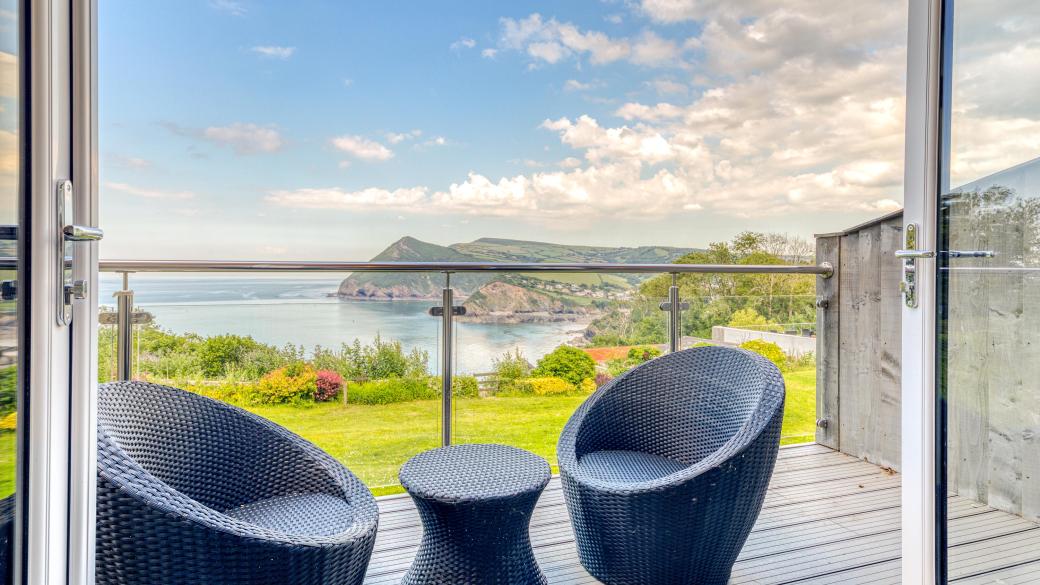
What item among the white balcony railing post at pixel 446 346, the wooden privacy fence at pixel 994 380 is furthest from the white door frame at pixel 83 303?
the wooden privacy fence at pixel 994 380

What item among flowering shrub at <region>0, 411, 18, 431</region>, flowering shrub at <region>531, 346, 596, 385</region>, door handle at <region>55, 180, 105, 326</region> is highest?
door handle at <region>55, 180, 105, 326</region>

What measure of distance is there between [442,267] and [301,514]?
1411mm

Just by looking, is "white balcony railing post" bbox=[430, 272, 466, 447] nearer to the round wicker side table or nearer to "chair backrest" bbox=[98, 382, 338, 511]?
the round wicker side table

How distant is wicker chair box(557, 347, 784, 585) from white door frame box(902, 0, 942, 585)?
1.47 ft

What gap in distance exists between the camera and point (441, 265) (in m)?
2.85

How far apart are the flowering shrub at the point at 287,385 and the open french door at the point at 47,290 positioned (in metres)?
1.71

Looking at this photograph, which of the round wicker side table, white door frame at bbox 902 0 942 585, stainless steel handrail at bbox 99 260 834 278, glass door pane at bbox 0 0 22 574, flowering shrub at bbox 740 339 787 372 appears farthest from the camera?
flowering shrub at bbox 740 339 787 372

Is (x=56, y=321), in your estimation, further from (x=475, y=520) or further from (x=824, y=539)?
(x=824, y=539)

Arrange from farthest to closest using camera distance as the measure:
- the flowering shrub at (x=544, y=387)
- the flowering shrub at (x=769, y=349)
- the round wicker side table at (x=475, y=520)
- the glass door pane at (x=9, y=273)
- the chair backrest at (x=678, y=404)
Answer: the flowering shrub at (x=769, y=349)
the flowering shrub at (x=544, y=387)
the chair backrest at (x=678, y=404)
the round wicker side table at (x=475, y=520)
the glass door pane at (x=9, y=273)

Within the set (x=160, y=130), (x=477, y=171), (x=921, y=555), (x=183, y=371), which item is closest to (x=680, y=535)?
(x=921, y=555)

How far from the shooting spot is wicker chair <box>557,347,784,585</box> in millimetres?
1867

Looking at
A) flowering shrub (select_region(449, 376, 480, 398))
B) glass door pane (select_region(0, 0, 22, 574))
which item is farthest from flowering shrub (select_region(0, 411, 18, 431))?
flowering shrub (select_region(449, 376, 480, 398))

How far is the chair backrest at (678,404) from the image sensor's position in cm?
224

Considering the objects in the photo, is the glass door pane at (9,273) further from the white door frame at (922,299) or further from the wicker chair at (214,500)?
the white door frame at (922,299)
